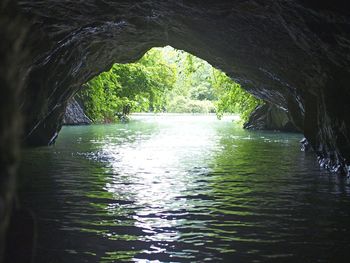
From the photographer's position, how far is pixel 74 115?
41.5 metres

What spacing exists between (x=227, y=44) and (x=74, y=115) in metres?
29.2

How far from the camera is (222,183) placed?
1201 cm

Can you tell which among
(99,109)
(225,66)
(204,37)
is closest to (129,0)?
(204,37)

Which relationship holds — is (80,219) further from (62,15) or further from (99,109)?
(99,109)

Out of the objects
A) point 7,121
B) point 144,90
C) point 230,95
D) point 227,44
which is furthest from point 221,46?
point 144,90

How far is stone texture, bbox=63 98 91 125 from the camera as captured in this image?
40969 millimetres

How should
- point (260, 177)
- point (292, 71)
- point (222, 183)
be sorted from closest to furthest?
point (222, 183), point (260, 177), point (292, 71)

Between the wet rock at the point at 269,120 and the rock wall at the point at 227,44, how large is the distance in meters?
15.2

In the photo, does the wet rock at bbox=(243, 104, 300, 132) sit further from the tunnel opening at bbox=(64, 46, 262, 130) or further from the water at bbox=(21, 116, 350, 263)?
the water at bbox=(21, 116, 350, 263)

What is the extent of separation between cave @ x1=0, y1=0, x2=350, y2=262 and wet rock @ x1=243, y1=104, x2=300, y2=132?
48.0 feet

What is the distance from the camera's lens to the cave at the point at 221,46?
9.34 m

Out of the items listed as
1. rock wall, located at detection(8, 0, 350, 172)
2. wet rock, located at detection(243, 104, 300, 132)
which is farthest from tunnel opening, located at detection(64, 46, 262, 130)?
rock wall, located at detection(8, 0, 350, 172)

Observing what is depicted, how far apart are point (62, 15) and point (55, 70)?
18.3ft

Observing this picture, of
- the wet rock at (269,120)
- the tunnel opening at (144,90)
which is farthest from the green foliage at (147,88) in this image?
the wet rock at (269,120)
